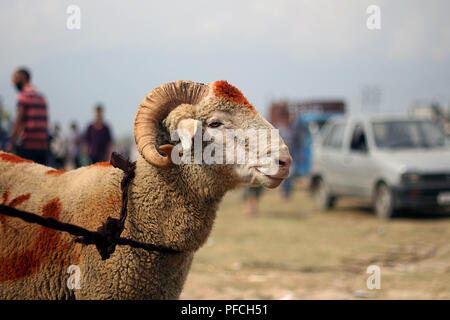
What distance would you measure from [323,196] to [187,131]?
10745 millimetres

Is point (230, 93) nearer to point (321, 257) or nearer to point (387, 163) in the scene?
point (321, 257)

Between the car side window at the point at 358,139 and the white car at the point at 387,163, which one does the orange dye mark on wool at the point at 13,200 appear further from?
the car side window at the point at 358,139

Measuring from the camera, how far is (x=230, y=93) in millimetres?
3248

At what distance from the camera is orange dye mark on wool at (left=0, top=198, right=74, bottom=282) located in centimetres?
317

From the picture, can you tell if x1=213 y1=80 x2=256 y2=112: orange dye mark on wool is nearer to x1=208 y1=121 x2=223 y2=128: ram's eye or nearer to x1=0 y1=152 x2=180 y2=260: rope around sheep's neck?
x1=208 y1=121 x2=223 y2=128: ram's eye

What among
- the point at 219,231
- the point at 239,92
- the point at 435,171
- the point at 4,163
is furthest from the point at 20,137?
the point at 435,171

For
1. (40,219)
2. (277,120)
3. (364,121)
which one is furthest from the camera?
(277,120)

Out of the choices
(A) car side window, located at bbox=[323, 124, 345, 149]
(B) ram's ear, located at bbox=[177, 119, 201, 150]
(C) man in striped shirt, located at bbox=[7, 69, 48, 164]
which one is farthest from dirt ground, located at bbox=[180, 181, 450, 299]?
(B) ram's ear, located at bbox=[177, 119, 201, 150]

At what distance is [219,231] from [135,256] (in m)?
7.38

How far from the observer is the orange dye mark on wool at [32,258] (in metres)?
3.17

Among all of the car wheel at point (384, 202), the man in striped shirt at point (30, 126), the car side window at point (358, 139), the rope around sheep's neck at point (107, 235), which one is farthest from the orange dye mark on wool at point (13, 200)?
the car side window at point (358, 139)
